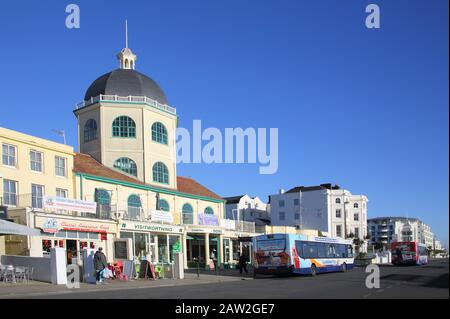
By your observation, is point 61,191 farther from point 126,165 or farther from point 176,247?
point 176,247

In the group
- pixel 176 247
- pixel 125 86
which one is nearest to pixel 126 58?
pixel 125 86

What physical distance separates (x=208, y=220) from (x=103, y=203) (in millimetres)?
11025

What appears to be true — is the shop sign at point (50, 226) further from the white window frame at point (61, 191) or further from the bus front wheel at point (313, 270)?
the bus front wheel at point (313, 270)

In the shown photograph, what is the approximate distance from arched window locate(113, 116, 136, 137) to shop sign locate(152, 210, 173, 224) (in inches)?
278

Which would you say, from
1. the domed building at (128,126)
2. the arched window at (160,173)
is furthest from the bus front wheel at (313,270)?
the arched window at (160,173)

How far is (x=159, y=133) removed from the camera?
147 feet

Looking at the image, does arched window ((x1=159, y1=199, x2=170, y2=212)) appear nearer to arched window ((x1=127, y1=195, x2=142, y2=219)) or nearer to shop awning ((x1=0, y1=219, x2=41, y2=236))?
arched window ((x1=127, y1=195, x2=142, y2=219))

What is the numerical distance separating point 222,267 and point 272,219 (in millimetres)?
51634

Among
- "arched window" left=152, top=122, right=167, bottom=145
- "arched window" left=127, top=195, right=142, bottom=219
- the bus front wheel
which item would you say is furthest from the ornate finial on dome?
the bus front wheel

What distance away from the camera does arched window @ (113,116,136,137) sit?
43.1m

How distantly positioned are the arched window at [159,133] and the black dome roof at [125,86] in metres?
2.23
